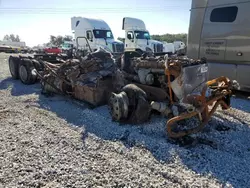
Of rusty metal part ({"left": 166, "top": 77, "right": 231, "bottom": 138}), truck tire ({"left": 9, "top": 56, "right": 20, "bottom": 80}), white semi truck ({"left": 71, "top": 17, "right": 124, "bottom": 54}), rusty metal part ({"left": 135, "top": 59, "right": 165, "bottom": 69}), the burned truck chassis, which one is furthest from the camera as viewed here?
white semi truck ({"left": 71, "top": 17, "right": 124, "bottom": 54})

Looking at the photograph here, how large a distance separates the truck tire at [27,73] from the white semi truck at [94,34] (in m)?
8.02

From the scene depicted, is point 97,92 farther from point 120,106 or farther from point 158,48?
point 158,48

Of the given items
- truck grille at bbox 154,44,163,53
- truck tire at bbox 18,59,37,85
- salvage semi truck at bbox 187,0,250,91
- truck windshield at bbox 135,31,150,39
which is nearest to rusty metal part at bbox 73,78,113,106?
truck tire at bbox 18,59,37,85

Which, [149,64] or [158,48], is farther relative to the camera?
[158,48]

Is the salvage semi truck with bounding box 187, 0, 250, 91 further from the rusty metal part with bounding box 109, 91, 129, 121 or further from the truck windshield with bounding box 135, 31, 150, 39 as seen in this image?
the truck windshield with bounding box 135, 31, 150, 39

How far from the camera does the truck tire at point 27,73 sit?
355 inches

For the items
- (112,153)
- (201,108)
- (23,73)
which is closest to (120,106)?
(112,153)

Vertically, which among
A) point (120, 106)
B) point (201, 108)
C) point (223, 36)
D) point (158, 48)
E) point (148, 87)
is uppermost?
point (223, 36)

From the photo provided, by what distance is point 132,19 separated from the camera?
59.1ft

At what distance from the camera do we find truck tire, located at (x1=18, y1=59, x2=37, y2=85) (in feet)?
29.6

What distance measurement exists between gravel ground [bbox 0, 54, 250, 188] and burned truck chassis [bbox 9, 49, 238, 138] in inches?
13.5

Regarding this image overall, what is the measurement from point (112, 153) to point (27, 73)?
6.68 metres

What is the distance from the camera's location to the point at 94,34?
56.7 feet

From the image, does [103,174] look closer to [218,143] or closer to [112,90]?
[218,143]
